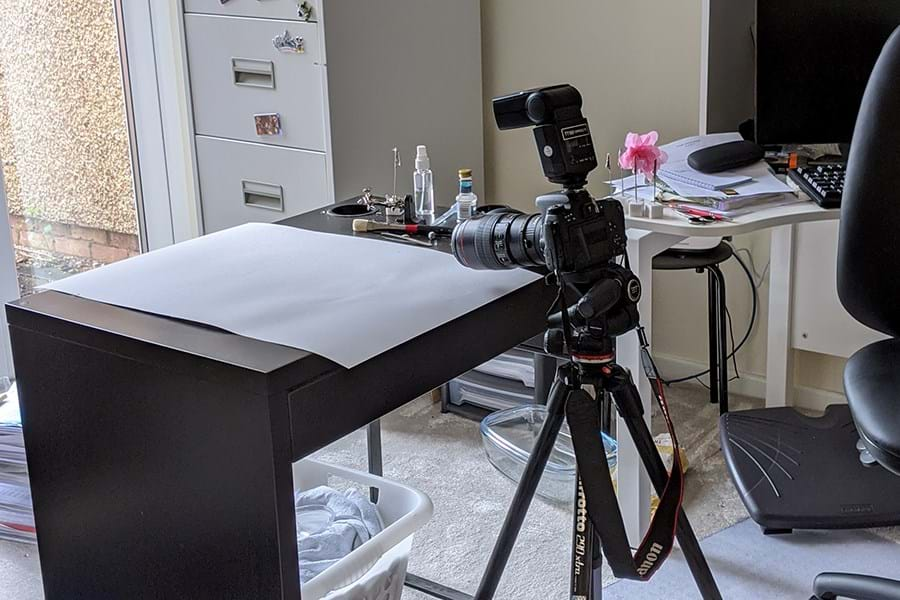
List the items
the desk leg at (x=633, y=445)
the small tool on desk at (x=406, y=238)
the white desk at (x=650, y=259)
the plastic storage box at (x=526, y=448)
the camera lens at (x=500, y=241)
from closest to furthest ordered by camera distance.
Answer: the camera lens at (x=500, y=241)
the small tool on desk at (x=406, y=238)
the white desk at (x=650, y=259)
the desk leg at (x=633, y=445)
the plastic storage box at (x=526, y=448)

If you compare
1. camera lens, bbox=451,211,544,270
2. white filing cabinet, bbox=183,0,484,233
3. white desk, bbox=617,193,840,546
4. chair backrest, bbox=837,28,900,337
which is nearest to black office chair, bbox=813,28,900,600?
chair backrest, bbox=837,28,900,337

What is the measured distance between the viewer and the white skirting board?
2.71 m

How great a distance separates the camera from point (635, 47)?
8.98 feet

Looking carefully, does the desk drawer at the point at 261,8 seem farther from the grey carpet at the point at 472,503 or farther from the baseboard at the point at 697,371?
the baseboard at the point at 697,371

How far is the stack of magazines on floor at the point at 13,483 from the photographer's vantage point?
6.81 ft

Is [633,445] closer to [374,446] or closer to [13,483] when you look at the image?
[374,446]

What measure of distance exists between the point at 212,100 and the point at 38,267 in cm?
67

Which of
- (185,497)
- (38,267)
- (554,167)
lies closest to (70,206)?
(38,267)

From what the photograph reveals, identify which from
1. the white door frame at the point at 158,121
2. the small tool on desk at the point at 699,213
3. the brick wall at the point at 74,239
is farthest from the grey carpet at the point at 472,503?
the brick wall at the point at 74,239

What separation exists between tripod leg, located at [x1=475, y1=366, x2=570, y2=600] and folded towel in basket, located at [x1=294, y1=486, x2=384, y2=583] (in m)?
0.24

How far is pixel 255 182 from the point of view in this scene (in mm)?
2713

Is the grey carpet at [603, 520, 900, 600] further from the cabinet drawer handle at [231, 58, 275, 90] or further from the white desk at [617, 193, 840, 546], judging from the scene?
the cabinet drawer handle at [231, 58, 275, 90]

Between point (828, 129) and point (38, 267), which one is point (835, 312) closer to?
point (828, 129)

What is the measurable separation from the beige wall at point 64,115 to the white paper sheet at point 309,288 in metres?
1.35
